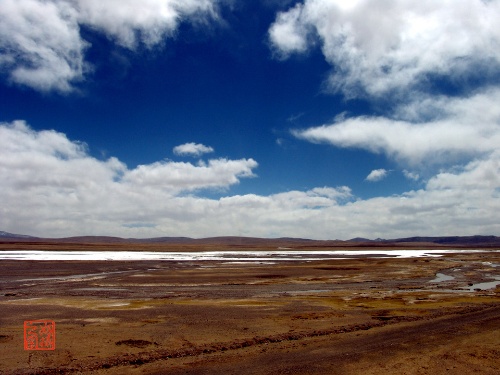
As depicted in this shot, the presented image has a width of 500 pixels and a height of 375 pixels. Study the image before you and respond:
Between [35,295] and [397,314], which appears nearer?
[397,314]

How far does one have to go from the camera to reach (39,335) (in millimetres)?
15430

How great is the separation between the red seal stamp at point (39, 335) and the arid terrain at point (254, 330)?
0.85 ft

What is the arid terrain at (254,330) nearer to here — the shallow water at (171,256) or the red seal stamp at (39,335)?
the red seal stamp at (39,335)

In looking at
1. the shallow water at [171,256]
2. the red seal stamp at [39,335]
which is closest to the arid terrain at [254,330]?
the red seal stamp at [39,335]

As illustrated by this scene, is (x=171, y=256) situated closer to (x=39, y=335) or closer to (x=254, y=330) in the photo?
(x=39, y=335)

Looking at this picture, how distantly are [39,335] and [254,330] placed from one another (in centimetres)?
882

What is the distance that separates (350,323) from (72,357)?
39.2 feet

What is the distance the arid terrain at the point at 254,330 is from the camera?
12.0 meters

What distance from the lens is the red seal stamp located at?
45.2 feet

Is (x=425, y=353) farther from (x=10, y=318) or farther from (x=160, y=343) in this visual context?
(x=10, y=318)

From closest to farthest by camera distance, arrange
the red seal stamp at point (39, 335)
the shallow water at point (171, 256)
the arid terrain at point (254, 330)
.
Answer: the arid terrain at point (254, 330)
the red seal stamp at point (39, 335)
the shallow water at point (171, 256)

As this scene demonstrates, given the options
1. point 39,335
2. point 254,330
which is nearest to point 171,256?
point 39,335

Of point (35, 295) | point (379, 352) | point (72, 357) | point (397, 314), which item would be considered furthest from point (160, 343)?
point (35, 295)

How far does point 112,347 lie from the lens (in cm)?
1384
